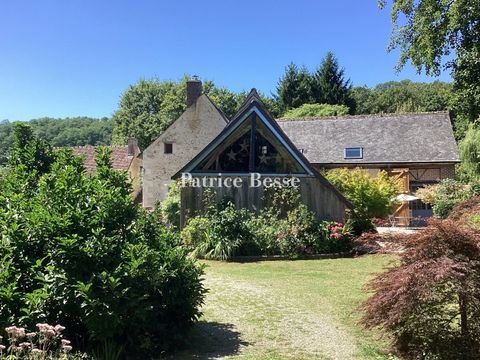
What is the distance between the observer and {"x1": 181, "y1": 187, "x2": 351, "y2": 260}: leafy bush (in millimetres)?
13445

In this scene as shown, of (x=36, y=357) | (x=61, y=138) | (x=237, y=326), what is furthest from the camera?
(x=61, y=138)

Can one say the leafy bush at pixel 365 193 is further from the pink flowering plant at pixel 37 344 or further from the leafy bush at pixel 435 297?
the pink flowering plant at pixel 37 344

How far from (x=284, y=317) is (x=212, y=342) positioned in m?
1.48

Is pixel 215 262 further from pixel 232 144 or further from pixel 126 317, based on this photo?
pixel 126 317

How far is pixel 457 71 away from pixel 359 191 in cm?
581

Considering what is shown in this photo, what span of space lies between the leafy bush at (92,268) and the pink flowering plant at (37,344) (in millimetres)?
231

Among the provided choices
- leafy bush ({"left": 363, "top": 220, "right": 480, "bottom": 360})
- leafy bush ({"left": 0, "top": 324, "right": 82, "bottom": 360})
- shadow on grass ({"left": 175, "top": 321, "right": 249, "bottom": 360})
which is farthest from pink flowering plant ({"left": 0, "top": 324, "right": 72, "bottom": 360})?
leafy bush ({"left": 363, "top": 220, "right": 480, "bottom": 360})

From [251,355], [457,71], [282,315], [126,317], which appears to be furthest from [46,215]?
[457,71]

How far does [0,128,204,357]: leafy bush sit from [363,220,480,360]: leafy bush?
2392 mm

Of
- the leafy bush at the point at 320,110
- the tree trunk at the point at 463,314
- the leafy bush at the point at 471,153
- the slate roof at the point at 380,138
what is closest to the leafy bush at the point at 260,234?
the tree trunk at the point at 463,314

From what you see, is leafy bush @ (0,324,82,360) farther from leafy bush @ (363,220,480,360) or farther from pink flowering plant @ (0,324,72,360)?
leafy bush @ (363,220,480,360)

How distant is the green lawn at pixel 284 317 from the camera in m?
5.45

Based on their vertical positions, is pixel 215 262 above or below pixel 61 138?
below

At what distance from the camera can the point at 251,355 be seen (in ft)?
17.3
